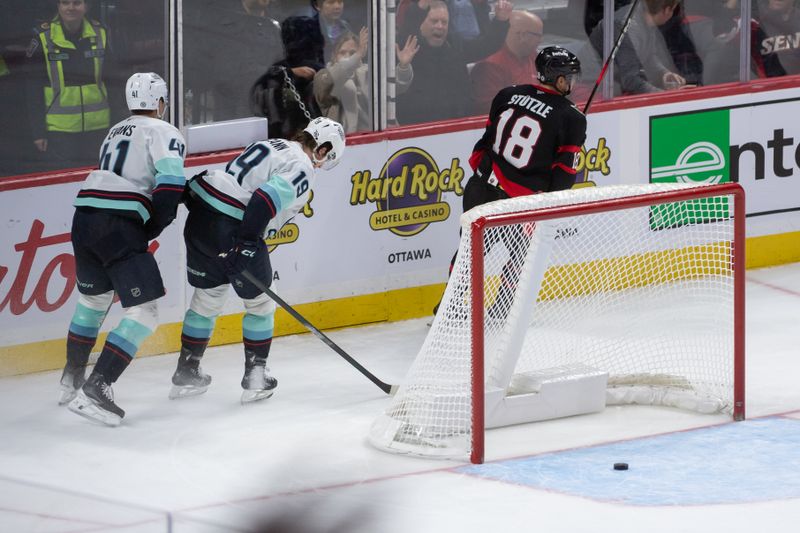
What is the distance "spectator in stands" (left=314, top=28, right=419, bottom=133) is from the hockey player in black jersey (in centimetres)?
66

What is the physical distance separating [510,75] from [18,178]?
7.62 feet

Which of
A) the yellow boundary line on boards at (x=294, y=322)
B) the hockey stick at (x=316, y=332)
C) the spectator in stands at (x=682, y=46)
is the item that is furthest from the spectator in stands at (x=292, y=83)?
the spectator in stands at (x=682, y=46)

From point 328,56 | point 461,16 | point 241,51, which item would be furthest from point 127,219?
point 461,16

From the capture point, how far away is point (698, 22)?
7.57 m

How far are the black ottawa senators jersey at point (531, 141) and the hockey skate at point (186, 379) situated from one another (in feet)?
4.62

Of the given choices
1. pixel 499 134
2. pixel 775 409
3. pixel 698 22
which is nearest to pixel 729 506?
pixel 775 409

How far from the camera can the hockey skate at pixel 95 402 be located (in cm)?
537

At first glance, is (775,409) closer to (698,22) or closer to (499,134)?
(499,134)

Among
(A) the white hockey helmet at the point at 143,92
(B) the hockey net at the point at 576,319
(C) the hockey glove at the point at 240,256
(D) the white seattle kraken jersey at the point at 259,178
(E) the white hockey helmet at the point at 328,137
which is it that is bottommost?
(B) the hockey net at the point at 576,319

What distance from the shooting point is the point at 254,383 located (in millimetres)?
5727

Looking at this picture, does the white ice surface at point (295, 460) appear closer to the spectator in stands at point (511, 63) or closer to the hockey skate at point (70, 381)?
the hockey skate at point (70, 381)

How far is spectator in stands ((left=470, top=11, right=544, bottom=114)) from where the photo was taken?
7031 mm

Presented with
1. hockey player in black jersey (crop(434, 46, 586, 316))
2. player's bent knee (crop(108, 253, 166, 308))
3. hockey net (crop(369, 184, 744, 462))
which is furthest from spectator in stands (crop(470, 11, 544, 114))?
player's bent knee (crop(108, 253, 166, 308))

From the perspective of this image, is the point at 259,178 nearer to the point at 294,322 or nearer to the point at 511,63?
the point at 294,322
